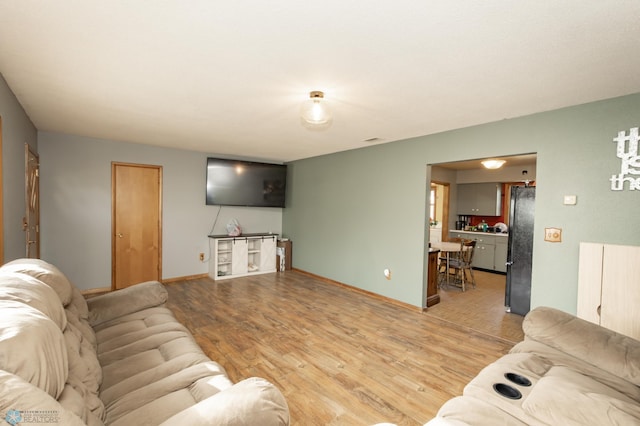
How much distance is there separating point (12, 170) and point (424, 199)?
4.46m

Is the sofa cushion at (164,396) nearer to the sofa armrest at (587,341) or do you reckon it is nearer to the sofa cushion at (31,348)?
the sofa cushion at (31,348)

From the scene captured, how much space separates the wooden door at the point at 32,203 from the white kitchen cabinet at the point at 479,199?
837 cm

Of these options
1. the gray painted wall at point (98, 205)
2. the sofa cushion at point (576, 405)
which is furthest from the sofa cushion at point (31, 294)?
the gray painted wall at point (98, 205)

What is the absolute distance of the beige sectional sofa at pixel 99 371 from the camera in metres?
0.86

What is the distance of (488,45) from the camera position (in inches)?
71.0

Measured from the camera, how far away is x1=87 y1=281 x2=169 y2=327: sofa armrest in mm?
2299

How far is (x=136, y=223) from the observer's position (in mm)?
5059

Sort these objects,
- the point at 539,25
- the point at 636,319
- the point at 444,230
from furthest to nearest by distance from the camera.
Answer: the point at 444,230, the point at 636,319, the point at 539,25

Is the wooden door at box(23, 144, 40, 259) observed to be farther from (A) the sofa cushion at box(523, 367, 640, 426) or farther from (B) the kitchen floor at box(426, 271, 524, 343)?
(B) the kitchen floor at box(426, 271, 524, 343)

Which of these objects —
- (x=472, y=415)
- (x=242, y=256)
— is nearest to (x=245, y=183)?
(x=242, y=256)

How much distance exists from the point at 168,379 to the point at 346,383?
1431 mm

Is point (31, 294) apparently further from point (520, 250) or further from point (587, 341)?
point (520, 250)

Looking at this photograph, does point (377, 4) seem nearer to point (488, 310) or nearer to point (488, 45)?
point (488, 45)

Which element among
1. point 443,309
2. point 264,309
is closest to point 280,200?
point 264,309
